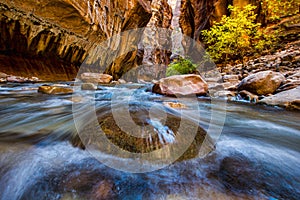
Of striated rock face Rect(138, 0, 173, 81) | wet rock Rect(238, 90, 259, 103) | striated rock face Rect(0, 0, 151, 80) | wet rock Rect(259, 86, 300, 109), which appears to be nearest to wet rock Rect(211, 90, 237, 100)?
wet rock Rect(238, 90, 259, 103)

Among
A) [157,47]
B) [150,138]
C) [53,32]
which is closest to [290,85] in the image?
[150,138]

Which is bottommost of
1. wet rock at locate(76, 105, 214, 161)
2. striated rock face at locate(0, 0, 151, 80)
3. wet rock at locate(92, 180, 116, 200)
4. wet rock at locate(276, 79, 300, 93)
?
wet rock at locate(92, 180, 116, 200)

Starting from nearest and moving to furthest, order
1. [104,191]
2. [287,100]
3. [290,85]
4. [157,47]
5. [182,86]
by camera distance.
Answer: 1. [104,191]
2. [287,100]
3. [290,85]
4. [182,86]
5. [157,47]

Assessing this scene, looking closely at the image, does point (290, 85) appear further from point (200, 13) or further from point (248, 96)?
point (200, 13)

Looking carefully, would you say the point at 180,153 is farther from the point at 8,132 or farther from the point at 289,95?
the point at 289,95

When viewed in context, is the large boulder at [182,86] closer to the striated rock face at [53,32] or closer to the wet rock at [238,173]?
the wet rock at [238,173]

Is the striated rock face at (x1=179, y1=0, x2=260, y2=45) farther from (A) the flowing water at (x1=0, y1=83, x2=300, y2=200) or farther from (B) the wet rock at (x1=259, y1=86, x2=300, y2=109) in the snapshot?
(A) the flowing water at (x1=0, y1=83, x2=300, y2=200)

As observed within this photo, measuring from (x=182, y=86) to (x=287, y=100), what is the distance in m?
2.07

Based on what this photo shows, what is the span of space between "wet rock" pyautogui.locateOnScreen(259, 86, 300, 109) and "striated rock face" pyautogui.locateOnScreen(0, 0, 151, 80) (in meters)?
8.50

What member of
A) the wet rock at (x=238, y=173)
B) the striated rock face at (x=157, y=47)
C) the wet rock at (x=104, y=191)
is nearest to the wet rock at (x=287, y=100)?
the wet rock at (x=238, y=173)

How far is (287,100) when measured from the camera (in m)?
2.61

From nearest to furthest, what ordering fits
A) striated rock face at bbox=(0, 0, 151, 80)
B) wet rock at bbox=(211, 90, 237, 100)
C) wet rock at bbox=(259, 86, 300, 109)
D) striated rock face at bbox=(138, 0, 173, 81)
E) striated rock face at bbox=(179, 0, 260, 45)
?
wet rock at bbox=(259, 86, 300, 109)
wet rock at bbox=(211, 90, 237, 100)
striated rock face at bbox=(0, 0, 151, 80)
striated rock face at bbox=(179, 0, 260, 45)
striated rock face at bbox=(138, 0, 173, 81)

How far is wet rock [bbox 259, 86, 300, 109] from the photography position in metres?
2.50

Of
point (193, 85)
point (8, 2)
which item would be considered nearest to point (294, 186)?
point (193, 85)
